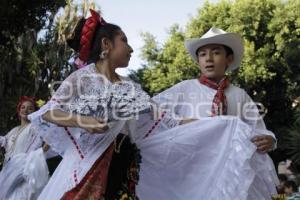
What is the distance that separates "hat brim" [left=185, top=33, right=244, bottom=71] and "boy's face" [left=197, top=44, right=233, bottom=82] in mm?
41

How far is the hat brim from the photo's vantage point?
457 centimetres

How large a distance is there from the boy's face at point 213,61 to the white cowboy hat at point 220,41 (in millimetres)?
43

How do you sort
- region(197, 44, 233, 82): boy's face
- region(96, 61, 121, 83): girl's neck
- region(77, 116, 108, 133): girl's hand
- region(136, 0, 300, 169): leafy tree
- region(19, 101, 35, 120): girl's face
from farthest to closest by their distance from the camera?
region(136, 0, 300, 169): leafy tree < region(19, 101, 35, 120): girl's face < region(197, 44, 233, 82): boy's face < region(96, 61, 121, 83): girl's neck < region(77, 116, 108, 133): girl's hand

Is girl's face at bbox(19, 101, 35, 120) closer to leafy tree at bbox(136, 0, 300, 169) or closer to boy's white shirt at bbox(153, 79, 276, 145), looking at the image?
boy's white shirt at bbox(153, 79, 276, 145)

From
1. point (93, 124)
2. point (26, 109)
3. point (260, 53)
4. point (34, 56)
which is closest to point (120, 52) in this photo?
point (93, 124)

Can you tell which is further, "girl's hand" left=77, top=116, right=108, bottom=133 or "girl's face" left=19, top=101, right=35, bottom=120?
"girl's face" left=19, top=101, right=35, bottom=120

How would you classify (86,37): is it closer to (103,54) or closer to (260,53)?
(103,54)

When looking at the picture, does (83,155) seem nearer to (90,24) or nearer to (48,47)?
(90,24)

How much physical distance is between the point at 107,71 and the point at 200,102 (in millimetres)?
990

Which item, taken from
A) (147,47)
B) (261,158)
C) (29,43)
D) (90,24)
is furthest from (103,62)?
(147,47)

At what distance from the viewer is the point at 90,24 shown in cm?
384

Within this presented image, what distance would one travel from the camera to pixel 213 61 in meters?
4.53

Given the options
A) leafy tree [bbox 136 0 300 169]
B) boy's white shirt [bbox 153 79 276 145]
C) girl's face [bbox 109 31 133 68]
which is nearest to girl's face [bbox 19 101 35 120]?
boy's white shirt [bbox 153 79 276 145]

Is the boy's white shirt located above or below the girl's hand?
below
